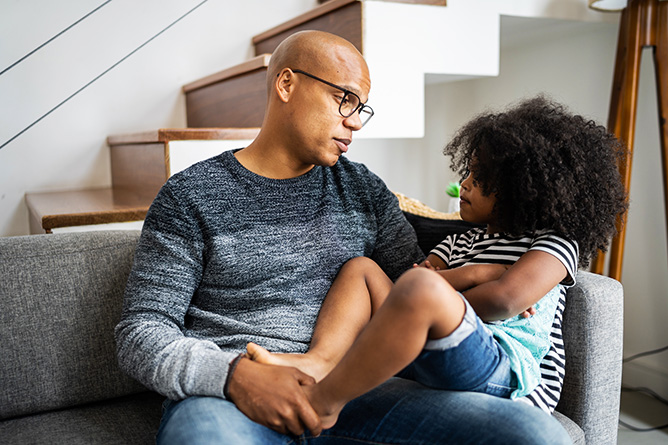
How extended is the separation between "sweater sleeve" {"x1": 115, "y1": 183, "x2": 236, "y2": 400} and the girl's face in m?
0.54

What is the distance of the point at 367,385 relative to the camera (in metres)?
0.94

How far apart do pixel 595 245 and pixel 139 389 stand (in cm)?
99

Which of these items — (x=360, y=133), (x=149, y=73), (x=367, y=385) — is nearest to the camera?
(x=367, y=385)

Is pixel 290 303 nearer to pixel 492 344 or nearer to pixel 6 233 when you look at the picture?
pixel 492 344

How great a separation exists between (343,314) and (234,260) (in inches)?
9.2

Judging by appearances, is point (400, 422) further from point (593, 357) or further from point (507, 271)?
point (593, 357)

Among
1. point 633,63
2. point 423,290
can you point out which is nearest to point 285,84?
point 423,290

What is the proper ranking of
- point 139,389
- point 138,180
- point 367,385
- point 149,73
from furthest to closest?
point 149,73
point 138,180
point 139,389
point 367,385

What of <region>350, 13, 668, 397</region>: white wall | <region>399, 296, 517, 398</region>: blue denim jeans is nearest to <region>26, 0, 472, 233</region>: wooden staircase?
<region>350, 13, 668, 397</region>: white wall

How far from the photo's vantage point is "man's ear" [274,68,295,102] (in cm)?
129

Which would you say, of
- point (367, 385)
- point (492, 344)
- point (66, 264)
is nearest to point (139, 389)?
point (66, 264)

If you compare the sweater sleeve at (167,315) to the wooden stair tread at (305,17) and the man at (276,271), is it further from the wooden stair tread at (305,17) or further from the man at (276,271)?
the wooden stair tread at (305,17)

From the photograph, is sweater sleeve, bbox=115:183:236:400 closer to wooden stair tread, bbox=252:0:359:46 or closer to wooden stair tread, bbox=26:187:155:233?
wooden stair tread, bbox=26:187:155:233

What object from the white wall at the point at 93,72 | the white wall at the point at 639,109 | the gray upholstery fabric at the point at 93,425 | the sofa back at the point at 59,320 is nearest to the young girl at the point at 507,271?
the gray upholstery fabric at the point at 93,425
